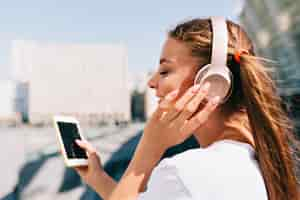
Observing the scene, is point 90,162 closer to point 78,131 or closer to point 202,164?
point 78,131

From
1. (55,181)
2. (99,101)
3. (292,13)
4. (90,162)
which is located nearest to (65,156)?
(90,162)

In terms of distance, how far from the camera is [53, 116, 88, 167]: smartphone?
628 mm

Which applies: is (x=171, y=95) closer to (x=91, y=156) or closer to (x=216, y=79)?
(x=216, y=79)

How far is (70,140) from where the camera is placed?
2.21ft

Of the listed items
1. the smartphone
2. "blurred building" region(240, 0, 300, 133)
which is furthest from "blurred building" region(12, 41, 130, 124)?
the smartphone

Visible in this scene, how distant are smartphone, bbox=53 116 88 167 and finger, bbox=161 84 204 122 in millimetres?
221

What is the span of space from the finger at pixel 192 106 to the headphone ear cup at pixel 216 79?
0.05ft

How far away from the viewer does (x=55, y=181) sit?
148 inches

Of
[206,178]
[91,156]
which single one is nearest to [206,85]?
[206,178]

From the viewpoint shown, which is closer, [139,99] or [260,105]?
[260,105]

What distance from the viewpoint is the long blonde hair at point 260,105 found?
482 millimetres

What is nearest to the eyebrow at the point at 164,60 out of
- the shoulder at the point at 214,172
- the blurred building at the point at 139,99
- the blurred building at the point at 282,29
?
the shoulder at the point at 214,172

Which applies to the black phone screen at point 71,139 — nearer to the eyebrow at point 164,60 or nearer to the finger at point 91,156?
the finger at point 91,156

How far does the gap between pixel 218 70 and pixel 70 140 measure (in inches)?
12.1
